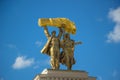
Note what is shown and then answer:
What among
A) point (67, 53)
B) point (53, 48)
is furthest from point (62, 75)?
point (53, 48)

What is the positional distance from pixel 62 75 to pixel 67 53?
2.40 m

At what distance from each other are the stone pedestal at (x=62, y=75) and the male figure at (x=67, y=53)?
45.9 inches

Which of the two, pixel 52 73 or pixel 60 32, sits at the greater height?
pixel 60 32

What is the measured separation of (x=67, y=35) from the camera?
43.0 meters

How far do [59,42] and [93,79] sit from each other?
14.6 feet

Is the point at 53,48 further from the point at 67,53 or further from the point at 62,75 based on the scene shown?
the point at 62,75

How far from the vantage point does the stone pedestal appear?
132 feet

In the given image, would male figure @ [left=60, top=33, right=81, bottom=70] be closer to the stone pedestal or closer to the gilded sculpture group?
the gilded sculpture group

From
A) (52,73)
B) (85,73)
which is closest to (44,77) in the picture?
(52,73)

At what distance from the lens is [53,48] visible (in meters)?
42.0

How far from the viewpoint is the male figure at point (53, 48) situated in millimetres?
41688

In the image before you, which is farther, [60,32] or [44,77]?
[60,32]

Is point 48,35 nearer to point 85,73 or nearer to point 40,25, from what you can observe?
point 40,25

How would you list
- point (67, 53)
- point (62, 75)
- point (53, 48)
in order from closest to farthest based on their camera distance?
point (62, 75) → point (53, 48) → point (67, 53)
